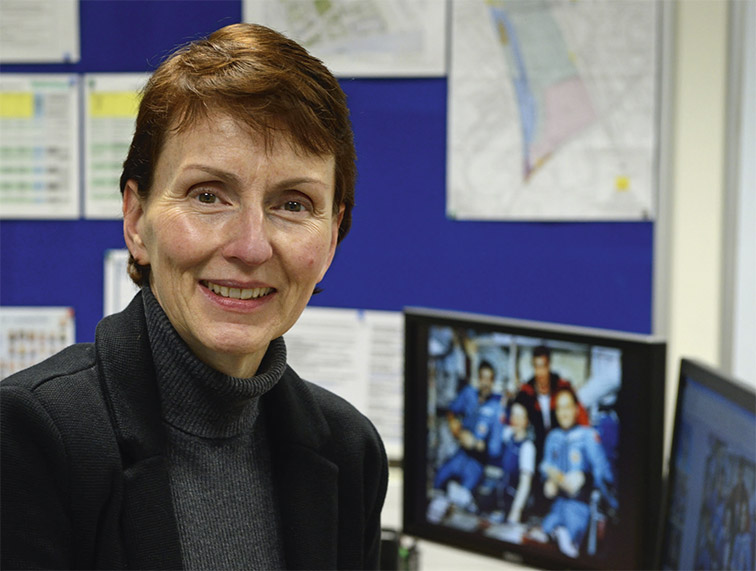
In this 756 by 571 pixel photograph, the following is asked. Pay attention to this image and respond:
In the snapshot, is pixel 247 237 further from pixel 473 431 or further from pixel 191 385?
pixel 473 431

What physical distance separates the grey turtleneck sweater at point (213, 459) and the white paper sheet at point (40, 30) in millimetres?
1520

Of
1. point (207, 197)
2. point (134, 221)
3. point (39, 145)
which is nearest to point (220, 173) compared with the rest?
point (207, 197)

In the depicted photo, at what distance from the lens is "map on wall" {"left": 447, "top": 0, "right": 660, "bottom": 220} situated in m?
2.03

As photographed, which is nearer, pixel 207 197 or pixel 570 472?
pixel 207 197

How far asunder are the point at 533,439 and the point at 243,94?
2.97 feet

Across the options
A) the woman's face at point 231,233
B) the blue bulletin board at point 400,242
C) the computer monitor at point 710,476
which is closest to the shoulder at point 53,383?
the woman's face at point 231,233

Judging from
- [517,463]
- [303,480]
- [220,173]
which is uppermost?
[220,173]

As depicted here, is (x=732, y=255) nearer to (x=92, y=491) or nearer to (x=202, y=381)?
(x=202, y=381)

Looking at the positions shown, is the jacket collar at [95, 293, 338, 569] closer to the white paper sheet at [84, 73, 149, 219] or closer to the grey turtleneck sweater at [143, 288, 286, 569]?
the grey turtleneck sweater at [143, 288, 286, 569]

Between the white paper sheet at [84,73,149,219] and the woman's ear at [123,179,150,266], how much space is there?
134 centimetres

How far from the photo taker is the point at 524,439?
152 cm

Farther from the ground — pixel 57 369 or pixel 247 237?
pixel 247 237

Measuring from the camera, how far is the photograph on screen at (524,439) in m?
1.44

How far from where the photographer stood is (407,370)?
164 cm
